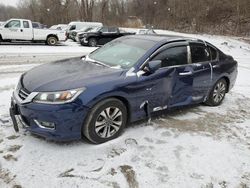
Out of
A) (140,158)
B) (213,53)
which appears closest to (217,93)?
(213,53)

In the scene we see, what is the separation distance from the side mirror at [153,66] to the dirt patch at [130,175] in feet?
5.22

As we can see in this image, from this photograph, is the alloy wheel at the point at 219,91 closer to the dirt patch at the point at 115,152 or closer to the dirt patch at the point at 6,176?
the dirt patch at the point at 115,152

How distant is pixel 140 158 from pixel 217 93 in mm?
3082

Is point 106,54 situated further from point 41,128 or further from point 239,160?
point 239,160

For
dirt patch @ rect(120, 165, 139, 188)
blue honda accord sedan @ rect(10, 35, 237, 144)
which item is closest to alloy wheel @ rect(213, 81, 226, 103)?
blue honda accord sedan @ rect(10, 35, 237, 144)

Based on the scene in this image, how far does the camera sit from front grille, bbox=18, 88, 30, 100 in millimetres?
3805

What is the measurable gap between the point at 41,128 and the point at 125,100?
1.29 meters

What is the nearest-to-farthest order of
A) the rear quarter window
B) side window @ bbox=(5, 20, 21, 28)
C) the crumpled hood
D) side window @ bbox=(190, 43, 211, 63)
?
1. the crumpled hood
2. side window @ bbox=(190, 43, 211, 63)
3. the rear quarter window
4. side window @ bbox=(5, 20, 21, 28)

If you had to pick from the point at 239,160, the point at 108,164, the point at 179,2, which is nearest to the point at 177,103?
the point at 239,160

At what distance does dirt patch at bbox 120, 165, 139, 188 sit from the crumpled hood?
3.96ft

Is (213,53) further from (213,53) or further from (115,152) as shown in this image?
(115,152)

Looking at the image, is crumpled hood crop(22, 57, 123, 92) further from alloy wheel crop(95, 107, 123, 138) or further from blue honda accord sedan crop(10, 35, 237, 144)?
alloy wheel crop(95, 107, 123, 138)

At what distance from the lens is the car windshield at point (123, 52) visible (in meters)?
4.59

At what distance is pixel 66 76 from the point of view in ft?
13.1
